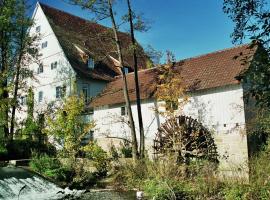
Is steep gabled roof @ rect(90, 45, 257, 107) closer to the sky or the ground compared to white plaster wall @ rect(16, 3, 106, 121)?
closer to the ground

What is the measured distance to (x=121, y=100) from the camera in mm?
23844

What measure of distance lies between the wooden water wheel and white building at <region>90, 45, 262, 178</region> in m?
0.52

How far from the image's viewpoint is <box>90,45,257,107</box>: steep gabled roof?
19.7 meters

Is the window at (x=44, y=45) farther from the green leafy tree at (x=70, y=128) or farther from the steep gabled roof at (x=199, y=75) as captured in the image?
the green leafy tree at (x=70, y=128)

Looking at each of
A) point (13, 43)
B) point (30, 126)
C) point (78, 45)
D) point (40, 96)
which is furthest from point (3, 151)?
point (78, 45)

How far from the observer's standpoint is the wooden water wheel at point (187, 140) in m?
18.8

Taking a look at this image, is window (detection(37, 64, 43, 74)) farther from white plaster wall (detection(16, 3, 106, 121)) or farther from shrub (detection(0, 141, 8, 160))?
shrub (detection(0, 141, 8, 160))

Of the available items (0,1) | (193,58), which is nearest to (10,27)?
(0,1)

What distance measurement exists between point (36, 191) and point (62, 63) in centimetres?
1740

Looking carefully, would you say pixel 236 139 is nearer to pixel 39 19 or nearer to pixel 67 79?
pixel 67 79

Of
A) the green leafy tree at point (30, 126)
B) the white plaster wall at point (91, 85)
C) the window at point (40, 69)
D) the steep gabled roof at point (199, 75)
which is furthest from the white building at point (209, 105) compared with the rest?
the window at point (40, 69)

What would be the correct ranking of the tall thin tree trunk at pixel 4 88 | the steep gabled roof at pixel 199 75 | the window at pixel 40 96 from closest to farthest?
1. the steep gabled roof at pixel 199 75
2. the tall thin tree trunk at pixel 4 88
3. the window at pixel 40 96

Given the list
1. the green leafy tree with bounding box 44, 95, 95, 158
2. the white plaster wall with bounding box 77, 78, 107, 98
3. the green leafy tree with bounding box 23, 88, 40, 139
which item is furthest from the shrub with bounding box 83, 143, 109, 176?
the green leafy tree with bounding box 23, 88, 40, 139

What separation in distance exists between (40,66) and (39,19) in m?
4.29
